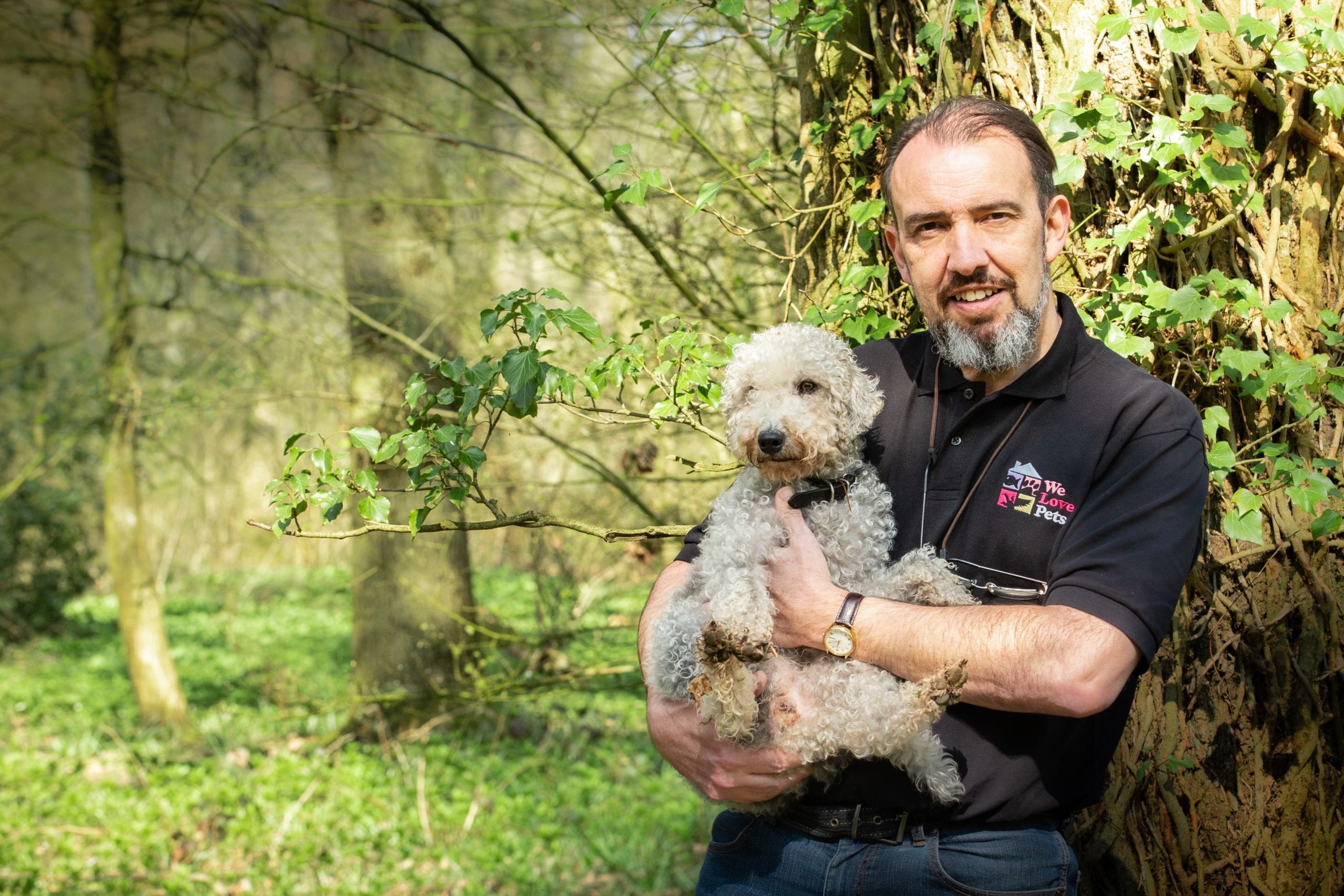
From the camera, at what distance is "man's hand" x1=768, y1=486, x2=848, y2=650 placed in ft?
7.12

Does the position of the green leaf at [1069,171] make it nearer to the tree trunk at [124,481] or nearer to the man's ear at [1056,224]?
the man's ear at [1056,224]

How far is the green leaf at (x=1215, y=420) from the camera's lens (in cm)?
253

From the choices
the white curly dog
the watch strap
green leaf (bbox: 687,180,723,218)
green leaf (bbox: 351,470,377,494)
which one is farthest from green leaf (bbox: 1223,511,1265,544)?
green leaf (bbox: 351,470,377,494)

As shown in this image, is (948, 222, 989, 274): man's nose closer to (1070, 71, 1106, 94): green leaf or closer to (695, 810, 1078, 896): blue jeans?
(1070, 71, 1106, 94): green leaf

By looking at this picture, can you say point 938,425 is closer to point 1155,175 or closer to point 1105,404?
point 1105,404

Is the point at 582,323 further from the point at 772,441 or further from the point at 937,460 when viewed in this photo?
the point at 937,460

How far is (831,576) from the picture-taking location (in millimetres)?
2332

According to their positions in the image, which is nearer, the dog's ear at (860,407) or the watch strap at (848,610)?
the watch strap at (848,610)

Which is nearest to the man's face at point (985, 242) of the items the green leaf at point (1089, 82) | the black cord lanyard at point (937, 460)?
the black cord lanyard at point (937, 460)

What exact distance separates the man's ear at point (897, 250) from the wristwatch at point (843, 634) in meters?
0.83

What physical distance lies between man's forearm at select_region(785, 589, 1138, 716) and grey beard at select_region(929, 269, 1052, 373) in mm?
580

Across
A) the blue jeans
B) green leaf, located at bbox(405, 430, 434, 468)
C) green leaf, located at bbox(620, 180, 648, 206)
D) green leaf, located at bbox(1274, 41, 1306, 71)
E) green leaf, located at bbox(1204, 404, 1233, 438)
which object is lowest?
the blue jeans

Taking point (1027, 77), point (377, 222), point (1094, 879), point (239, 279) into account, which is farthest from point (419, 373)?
point (377, 222)

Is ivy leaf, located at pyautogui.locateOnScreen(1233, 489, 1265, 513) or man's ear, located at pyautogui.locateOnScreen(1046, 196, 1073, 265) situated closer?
man's ear, located at pyautogui.locateOnScreen(1046, 196, 1073, 265)
